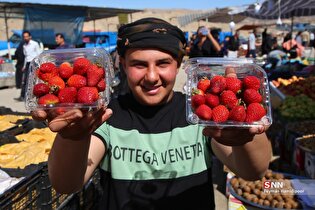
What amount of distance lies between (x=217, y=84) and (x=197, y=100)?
4.2 inches

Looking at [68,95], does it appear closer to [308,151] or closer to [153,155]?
[153,155]

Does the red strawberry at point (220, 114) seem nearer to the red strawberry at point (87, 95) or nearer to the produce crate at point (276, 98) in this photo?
the red strawberry at point (87, 95)

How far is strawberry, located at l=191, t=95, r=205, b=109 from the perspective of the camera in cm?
151

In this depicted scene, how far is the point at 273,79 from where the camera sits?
9.48 metres

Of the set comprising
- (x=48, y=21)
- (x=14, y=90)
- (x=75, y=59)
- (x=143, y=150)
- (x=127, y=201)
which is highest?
(x=48, y=21)

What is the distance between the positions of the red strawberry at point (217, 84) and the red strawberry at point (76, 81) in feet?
1.75

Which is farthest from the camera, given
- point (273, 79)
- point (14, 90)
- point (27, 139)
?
point (14, 90)

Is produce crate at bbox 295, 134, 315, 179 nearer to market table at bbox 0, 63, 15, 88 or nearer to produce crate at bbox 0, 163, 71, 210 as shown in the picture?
produce crate at bbox 0, 163, 71, 210

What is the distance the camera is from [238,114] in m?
1.42

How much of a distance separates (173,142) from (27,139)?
293cm

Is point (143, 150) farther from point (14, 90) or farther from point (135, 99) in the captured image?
point (14, 90)

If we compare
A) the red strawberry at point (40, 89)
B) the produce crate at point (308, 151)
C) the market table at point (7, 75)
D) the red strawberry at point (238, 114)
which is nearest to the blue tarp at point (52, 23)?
the market table at point (7, 75)

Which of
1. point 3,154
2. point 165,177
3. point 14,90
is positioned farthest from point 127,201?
point 14,90

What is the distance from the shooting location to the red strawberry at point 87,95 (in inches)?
55.6
